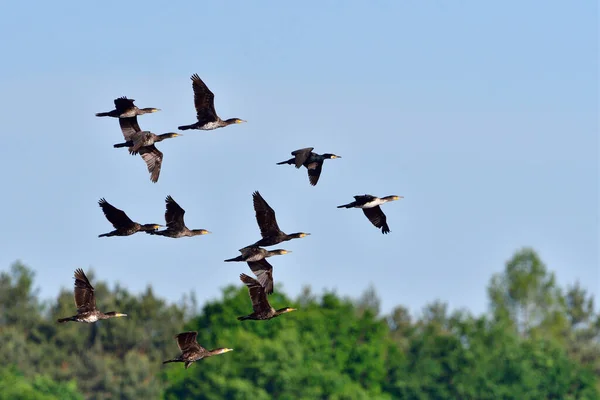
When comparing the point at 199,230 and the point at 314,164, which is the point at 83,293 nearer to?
the point at 199,230

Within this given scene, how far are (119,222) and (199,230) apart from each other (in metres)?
3.69

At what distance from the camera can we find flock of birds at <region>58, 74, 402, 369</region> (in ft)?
185

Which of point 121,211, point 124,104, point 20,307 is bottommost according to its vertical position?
point 121,211

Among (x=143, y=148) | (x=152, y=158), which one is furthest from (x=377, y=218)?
(x=143, y=148)

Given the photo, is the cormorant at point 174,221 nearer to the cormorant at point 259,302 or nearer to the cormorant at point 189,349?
the cormorant at point 259,302

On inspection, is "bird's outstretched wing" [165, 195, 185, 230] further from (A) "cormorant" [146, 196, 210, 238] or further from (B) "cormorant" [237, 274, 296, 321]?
(B) "cormorant" [237, 274, 296, 321]

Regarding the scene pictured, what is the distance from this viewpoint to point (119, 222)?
57.3m

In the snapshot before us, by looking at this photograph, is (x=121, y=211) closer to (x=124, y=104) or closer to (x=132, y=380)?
(x=124, y=104)

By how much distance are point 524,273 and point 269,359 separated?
58627 mm

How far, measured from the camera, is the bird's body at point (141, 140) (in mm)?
59844

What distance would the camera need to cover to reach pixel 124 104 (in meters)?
60.1

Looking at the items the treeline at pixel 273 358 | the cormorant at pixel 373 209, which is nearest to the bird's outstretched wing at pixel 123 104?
the cormorant at pixel 373 209

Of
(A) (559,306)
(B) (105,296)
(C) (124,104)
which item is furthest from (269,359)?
(C) (124,104)

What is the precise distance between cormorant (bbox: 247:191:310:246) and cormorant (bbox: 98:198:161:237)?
11.7 feet
